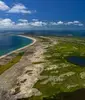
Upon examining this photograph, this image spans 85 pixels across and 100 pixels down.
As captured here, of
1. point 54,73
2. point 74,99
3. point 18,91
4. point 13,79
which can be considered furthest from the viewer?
point 54,73

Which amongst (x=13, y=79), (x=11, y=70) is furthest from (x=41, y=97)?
(x=11, y=70)

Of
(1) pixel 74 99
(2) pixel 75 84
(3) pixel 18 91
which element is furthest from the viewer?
(2) pixel 75 84

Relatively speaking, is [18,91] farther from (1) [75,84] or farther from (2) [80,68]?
(2) [80,68]

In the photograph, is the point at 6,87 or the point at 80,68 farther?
the point at 80,68

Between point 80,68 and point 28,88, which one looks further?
point 80,68

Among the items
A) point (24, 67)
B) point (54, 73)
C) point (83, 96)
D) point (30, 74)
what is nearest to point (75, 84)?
point (83, 96)

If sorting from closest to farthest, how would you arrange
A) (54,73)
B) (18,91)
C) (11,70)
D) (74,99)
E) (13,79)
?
(74,99) → (18,91) → (13,79) → (54,73) → (11,70)

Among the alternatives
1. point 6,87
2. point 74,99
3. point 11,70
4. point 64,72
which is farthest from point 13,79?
point 74,99

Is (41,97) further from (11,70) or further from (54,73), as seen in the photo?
(11,70)

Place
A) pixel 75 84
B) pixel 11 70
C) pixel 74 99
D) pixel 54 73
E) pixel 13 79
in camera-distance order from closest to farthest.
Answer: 1. pixel 74 99
2. pixel 75 84
3. pixel 13 79
4. pixel 54 73
5. pixel 11 70
